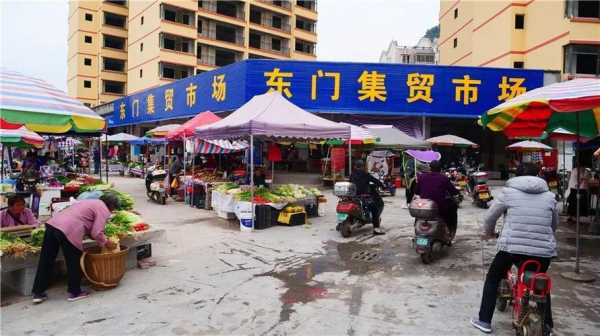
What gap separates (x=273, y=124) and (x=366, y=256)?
3.61 metres

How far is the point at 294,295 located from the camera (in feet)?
17.4

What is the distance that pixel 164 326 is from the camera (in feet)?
14.3

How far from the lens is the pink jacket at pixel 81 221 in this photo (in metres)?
4.92

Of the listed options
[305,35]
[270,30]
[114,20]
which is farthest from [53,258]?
[114,20]

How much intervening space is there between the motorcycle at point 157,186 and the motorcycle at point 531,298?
11.5m

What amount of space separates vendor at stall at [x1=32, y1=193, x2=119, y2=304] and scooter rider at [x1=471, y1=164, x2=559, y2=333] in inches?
170

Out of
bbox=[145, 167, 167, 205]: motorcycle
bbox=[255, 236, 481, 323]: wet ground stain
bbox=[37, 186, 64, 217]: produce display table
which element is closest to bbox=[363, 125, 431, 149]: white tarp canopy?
bbox=[145, 167, 167, 205]: motorcycle

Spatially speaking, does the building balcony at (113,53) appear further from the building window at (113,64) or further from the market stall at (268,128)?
the market stall at (268,128)

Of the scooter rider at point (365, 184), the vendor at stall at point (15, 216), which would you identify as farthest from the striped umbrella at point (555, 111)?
the vendor at stall at point (15, 216)

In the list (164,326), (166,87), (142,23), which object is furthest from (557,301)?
(142,23)

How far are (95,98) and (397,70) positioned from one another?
42.9 metres

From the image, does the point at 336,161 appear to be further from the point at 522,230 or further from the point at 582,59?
the point at 582,59

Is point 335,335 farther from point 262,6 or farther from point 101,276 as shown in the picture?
point 262,6

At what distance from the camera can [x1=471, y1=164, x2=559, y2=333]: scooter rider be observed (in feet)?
12.9
